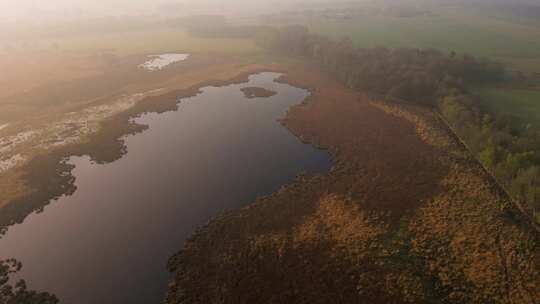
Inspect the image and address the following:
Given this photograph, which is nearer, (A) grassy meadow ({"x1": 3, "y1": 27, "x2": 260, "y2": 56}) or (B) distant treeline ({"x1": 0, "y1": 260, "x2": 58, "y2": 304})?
(B) distant treeline ({"x1": 0, "y1": 260, "x2": 58, "y2": 304})

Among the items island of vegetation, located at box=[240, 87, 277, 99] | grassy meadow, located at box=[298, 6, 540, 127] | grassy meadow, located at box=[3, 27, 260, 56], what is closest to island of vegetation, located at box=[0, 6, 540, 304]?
island of vegetation, located at box=[240, 87, 277, 99]

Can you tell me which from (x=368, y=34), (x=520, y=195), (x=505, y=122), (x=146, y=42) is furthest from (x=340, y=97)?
(x=146, y=42)

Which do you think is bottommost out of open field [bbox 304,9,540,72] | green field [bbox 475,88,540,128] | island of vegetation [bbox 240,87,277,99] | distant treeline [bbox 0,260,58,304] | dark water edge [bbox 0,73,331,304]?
distant treeline [bbox 0,260,58,304]

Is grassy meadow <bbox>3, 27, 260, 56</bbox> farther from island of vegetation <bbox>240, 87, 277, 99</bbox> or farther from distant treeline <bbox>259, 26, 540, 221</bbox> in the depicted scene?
island of vegetation <bbox>240, 87, 277, 99</bbox>

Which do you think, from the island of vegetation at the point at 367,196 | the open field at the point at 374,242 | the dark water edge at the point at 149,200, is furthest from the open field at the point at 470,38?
the dark water edge at the point at 149,200

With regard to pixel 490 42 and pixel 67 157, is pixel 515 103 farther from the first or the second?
pixel 67 157

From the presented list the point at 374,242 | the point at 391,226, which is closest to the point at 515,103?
the point at 391,226
